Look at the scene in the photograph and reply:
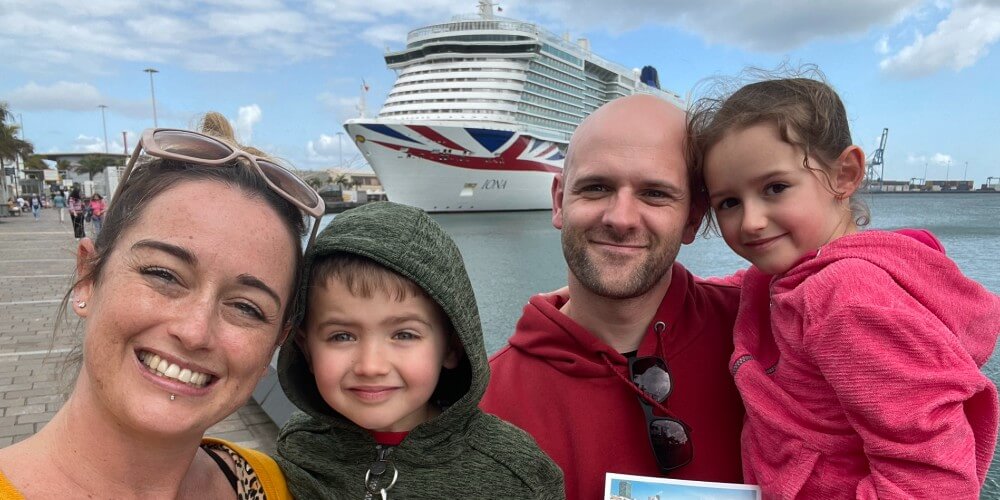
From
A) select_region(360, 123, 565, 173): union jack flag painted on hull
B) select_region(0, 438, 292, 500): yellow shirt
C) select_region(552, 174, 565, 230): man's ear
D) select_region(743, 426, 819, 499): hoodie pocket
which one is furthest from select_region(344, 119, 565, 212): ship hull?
select_region(0, 438, 292, 500): yellow shirt

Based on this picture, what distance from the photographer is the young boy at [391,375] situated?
4.72 ft

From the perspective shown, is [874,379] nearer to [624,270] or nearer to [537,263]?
[624,270]

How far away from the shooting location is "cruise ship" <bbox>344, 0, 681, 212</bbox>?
1293 inches

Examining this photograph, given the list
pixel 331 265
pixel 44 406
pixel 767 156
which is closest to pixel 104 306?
pixel 331 265

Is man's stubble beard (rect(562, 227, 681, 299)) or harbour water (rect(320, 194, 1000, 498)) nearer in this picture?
man's stubble beard (rect(562, 227, 681, 299))

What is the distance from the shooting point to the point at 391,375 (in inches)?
58.1

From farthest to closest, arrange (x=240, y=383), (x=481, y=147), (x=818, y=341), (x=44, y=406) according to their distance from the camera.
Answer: (x=481, y=147) → (x=44, y=406) → (x=818, y=341) → (x=240, y=383)

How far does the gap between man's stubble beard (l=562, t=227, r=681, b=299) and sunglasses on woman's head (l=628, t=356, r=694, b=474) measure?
25 centimetres

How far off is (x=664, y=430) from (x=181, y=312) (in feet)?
4.17

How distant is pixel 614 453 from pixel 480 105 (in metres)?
32.9

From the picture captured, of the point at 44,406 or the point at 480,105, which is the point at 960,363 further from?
the point at 480,105

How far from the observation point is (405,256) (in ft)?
4.60

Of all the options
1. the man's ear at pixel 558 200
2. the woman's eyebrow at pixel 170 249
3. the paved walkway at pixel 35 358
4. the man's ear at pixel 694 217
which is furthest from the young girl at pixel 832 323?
the paved walkway at pixel 35 358

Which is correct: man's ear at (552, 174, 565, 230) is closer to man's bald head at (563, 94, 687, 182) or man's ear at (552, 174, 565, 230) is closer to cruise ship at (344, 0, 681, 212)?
man's bald head at (563, 94, 687, 182)
